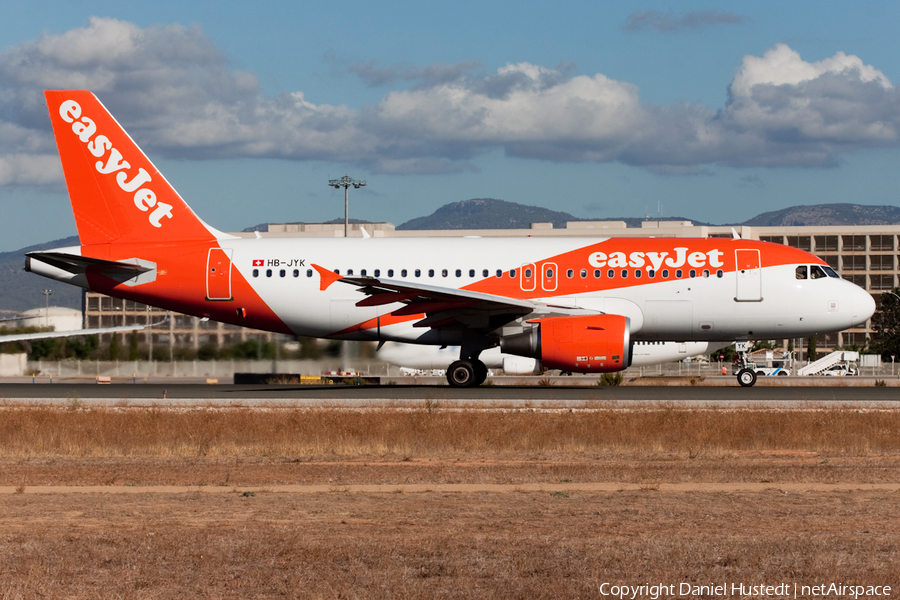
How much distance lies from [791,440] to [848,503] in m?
6.50

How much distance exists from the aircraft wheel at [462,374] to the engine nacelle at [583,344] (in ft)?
8.24

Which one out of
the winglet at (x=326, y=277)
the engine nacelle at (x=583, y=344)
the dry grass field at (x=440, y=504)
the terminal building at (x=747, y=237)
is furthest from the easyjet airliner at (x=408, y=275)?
the terminal building at (x=747, y=237)

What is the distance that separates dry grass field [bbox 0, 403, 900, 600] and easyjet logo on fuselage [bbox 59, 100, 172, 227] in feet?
34.8

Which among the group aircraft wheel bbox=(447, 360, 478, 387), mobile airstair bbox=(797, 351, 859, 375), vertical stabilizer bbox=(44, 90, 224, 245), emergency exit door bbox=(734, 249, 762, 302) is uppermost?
vertical stabilizer bbox=(44, 90, 224, 245)

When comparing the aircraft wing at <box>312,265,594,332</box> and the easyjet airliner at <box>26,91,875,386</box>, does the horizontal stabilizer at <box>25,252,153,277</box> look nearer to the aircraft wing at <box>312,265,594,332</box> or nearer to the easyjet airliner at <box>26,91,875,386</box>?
the easyjet airliner at <box>26,91,875,386</box>

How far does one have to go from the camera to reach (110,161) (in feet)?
91.5

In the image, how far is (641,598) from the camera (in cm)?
649

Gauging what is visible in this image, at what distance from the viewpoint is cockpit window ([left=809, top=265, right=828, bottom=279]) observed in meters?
26.8

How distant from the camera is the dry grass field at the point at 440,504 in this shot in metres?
6.99

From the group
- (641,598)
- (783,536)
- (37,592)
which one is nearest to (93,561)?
(37,592)

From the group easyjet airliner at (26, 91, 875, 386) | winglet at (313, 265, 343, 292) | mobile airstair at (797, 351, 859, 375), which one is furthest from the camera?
mobile airstair at (797, 351, 859, 375)

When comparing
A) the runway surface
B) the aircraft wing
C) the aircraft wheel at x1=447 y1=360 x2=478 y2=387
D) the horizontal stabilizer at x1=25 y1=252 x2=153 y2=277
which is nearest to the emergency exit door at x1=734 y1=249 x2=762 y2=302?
the runway surface

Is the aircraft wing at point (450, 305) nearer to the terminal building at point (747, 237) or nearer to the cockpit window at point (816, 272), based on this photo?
the cockpit window at point (816, 272)

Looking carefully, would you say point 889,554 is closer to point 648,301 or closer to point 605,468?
point 605,468
